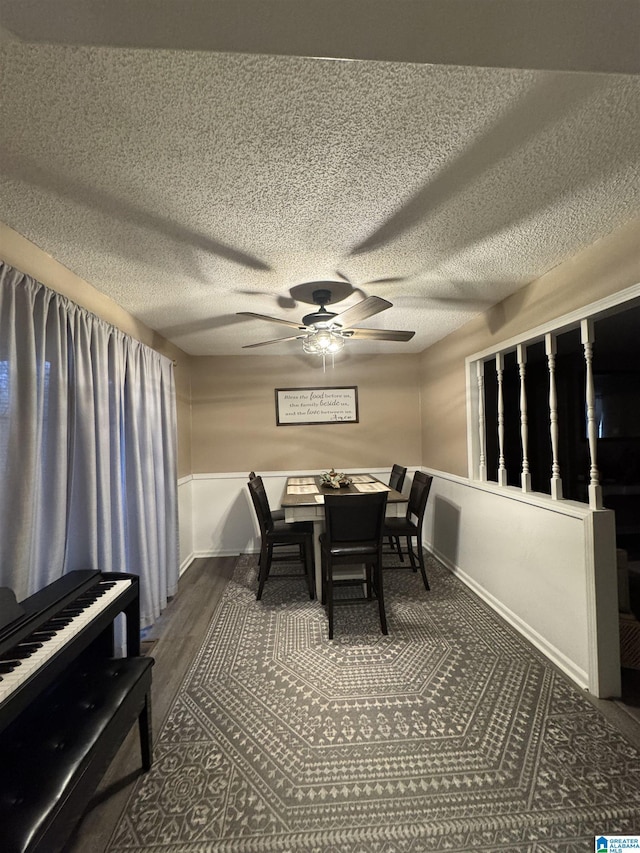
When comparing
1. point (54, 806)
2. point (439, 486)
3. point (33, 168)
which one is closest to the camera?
point (54, 806)

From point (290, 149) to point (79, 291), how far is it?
156cm

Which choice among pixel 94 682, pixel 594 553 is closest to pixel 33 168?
pixel 94 682

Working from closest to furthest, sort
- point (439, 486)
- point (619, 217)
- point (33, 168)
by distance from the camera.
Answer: point (33, 168), point (619, 217), point (439, 486)

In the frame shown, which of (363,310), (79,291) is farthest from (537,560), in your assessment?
(79,291)

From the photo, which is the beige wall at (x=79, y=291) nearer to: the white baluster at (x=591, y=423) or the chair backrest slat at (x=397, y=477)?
the chair backrest slat at (x=397, y=477)

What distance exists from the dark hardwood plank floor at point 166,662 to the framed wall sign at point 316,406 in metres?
1.79

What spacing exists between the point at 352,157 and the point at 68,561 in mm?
2260

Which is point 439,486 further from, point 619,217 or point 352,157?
point 352,157

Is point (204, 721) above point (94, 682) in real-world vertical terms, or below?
below

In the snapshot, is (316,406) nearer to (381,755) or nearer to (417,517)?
(417,517)

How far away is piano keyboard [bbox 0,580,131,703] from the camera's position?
0.96 metres

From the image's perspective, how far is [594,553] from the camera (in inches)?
67.9

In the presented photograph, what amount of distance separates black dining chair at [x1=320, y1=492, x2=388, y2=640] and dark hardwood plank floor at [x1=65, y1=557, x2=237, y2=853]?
3.15 ft

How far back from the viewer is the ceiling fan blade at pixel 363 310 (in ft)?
5.99
